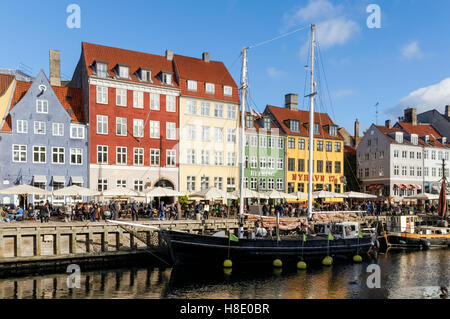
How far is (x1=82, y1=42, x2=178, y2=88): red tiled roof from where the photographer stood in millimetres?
49906

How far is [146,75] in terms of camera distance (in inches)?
2023

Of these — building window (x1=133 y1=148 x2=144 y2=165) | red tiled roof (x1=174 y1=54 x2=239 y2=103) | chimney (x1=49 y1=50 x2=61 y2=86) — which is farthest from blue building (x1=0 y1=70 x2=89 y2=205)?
red tiled roof (x1=174 y1=54 x2=239 y2=103)

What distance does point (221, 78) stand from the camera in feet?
188

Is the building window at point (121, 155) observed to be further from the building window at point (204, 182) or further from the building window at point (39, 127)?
the building window at point (204, 182)

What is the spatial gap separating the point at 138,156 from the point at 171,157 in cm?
381

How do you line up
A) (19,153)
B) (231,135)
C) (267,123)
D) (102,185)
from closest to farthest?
1. (19,153)
2. (102,185)
3. (231,135)
4. (267,123)

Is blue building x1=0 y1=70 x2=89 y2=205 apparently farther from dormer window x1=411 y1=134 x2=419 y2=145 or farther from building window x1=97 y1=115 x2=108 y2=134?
dormer window x1=411 y1=134 x2=419 y2=145

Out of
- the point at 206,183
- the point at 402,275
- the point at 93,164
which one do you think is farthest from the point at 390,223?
the point at 93,164

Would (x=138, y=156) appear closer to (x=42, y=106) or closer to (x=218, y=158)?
(x=218, y=158)

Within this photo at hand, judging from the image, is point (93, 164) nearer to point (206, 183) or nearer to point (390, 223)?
point (206, 183)

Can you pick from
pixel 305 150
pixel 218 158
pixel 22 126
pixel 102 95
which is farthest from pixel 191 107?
pixel 305 150

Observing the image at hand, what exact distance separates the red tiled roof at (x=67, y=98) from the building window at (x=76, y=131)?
0.81m
